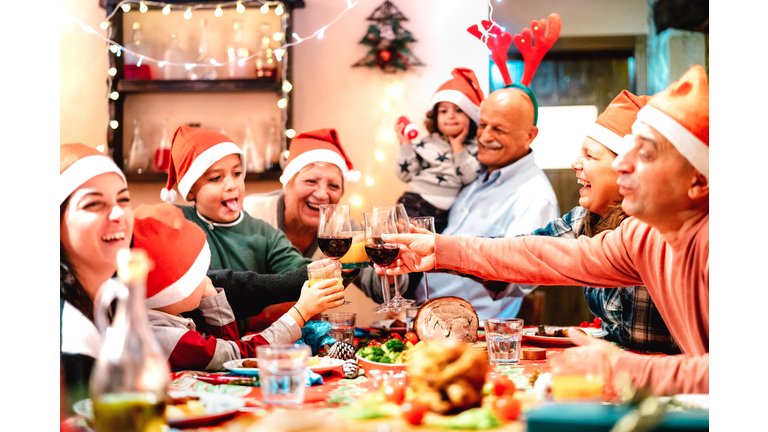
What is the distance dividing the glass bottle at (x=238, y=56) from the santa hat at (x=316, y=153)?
2.74 feet

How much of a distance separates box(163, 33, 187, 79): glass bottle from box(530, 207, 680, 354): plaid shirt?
2629 mm

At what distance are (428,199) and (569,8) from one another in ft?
6.03

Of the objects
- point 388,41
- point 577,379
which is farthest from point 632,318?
point 388,41

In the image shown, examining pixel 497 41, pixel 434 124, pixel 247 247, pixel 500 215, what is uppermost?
pixel 497 41

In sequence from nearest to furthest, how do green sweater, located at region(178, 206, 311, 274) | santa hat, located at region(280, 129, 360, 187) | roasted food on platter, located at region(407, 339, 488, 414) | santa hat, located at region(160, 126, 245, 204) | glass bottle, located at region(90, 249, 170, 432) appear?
glass bottle, located at region(90, 249, 170, 432)
roasted food on platter, located at region(407, 339, 488, 414)
santa hat, located at region(160, 126, 245, 204)
green sweater, located at region(178, 206, 311, 274)
santa hat, located at region(280, 129, 360, 187)

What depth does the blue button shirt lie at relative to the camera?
3020 millimetres

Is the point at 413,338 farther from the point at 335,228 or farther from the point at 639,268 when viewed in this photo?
the point at 639,268

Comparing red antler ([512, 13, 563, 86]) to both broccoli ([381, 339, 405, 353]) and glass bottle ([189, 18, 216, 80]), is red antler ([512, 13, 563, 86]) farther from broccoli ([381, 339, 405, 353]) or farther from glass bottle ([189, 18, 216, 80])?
glass bottle ([189, 18, 216, 80])

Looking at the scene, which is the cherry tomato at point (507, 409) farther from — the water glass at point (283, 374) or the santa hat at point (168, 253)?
the santa hat at point (168, 253)

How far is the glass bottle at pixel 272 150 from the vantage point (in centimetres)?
357

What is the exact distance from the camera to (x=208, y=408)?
3.55 feet

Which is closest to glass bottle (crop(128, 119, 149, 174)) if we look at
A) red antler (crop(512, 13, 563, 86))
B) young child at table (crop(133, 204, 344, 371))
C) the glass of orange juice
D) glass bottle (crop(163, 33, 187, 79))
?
glass bottle (crop(163, 33, 187, 79))

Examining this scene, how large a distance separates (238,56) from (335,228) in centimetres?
210
